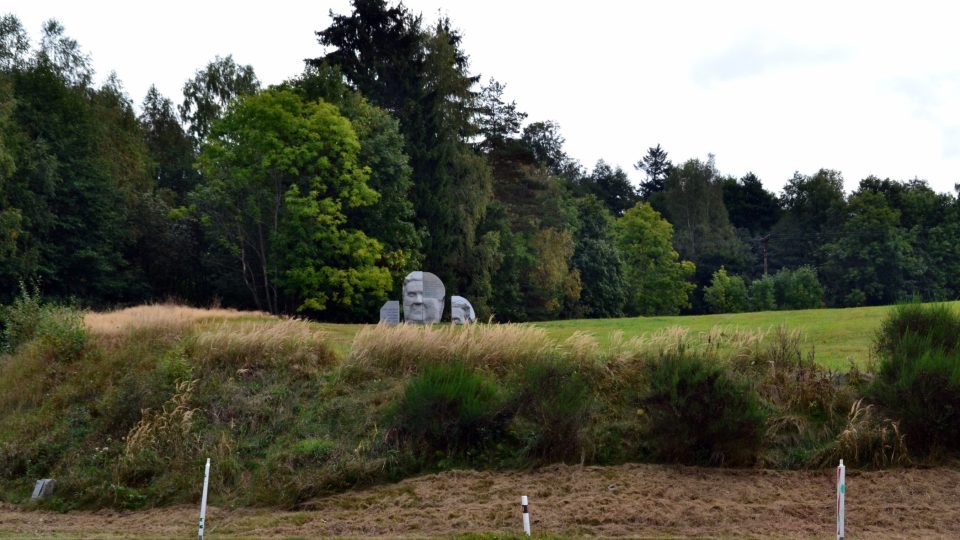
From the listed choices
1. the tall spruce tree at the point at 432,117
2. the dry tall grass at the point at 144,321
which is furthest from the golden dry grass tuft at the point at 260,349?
the tall spruce tree at the point at 432,117

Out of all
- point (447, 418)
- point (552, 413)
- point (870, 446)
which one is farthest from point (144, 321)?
point (870, 446)

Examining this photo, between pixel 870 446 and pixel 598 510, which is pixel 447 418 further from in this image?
pixel 870 446

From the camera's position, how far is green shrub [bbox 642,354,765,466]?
1227cm

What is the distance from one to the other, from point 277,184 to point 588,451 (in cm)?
2887

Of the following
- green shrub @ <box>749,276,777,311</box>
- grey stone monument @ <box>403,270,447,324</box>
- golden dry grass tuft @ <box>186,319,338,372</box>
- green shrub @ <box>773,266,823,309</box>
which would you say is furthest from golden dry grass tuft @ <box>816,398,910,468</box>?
green shrub @ <box>749,276,777,311</box>

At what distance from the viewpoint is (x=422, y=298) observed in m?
30.5

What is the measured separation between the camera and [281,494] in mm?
12328

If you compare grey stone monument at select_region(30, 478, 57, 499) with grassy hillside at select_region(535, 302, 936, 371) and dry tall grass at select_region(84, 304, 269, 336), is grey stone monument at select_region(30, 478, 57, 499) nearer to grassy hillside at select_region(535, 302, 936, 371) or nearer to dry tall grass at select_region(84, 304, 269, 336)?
dry tall grass at select_region(84, 304, 269, 336)

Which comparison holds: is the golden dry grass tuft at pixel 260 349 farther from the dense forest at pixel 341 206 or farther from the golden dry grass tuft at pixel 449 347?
the dense forest at pixel 341 206

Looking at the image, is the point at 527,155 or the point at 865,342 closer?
the point at 865,342

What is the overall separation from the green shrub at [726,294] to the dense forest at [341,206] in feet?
0.75

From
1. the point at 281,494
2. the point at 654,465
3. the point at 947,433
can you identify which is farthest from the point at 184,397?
the point at 947,433

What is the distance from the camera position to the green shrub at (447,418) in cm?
1315

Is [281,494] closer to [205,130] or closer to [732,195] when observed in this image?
[205,130]
